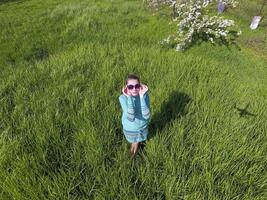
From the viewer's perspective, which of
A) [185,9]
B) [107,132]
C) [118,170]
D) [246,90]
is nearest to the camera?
[118,170]

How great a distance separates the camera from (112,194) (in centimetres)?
253

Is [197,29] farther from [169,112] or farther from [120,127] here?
[120,127]

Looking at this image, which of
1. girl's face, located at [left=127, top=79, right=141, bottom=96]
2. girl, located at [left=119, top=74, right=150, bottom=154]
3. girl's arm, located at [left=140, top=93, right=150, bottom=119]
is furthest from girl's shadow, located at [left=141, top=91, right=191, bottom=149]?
girl's face, located at [left=127, top=79, right=141, bottom=96]

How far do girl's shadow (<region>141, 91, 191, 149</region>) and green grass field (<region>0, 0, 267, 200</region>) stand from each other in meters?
0.02

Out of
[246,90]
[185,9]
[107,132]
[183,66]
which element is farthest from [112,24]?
[107,132]

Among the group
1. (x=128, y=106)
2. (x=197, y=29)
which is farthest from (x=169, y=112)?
(x=197, y=29)

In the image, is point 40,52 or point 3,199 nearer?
point 3,199

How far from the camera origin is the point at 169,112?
3758mm

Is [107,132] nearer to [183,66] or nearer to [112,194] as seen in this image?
[112,194]

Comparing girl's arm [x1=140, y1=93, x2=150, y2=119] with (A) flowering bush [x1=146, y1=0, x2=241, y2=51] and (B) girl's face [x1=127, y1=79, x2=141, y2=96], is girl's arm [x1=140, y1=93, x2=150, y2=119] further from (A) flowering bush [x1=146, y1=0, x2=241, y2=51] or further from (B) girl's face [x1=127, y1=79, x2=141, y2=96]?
(A) flowering bush [x1=146, y1=0, x2=241, y2=51]

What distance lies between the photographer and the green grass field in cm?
266

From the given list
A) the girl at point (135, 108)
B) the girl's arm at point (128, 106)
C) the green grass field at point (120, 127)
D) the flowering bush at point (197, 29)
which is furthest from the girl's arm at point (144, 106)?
the flowering bush at point (197, 29)

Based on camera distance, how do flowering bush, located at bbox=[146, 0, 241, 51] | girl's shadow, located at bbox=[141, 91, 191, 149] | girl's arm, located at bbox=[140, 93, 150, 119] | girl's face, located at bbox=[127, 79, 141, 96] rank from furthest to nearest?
flowering bush, located at bbox=[146, 0, 241, 51] < girl's shadow, located at bbox=[141, 91, 191, 149] < girl's arm, located at bbox=[140, 93, 150, 119] < girl's face, located at bbox=[127, 79, 141, 96]

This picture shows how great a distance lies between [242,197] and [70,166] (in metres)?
1.86
